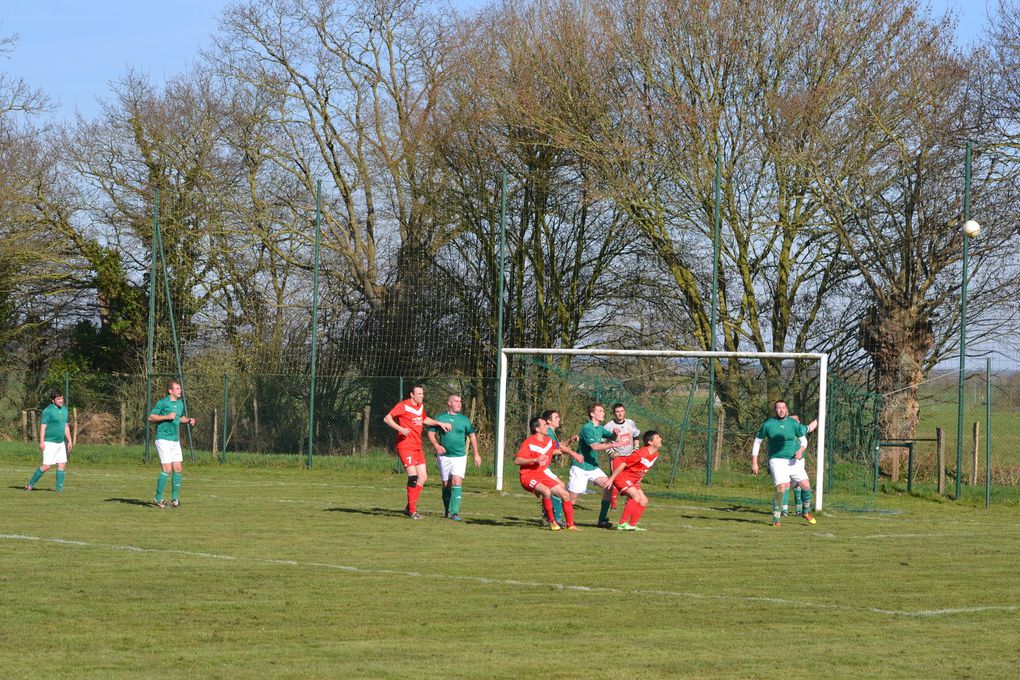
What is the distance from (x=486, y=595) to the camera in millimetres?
10922

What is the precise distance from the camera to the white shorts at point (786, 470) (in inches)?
743

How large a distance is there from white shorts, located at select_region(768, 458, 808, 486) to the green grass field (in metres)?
0.73

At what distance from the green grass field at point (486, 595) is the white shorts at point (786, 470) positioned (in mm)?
730

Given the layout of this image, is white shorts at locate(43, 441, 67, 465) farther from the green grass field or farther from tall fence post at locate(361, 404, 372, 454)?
tall fence post at locate(361, 404, 372, 454)

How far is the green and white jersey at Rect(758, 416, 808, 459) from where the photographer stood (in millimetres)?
19031

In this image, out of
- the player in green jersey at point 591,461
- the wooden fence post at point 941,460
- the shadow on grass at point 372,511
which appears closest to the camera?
the player in green jersey at point 591,461

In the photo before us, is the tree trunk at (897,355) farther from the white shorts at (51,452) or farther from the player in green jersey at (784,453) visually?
the white shorts at (51,452)

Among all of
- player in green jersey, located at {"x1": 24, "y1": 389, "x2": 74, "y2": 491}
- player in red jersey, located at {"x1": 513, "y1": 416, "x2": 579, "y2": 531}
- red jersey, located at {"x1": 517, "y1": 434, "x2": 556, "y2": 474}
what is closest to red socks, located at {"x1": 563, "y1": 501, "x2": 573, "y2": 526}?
player in red jersey, located at {"x1": 513, "y1": 416, "x2": 579, "y2": 531}

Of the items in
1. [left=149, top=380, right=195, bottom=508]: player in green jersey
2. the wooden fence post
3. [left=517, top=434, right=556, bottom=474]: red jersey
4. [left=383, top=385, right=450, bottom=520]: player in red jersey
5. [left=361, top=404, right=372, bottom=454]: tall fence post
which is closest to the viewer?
[left=517, top=434, right=556, bottom=474]: red jersey

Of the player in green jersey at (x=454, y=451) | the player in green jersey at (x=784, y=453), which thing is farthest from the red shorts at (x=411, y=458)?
the player in green jersey at (x=784, y=453)

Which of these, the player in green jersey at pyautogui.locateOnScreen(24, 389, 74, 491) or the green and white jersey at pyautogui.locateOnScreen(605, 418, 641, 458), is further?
the player in green jersey at pyautogui.locateOnScreen(24, 389, 74, 491)

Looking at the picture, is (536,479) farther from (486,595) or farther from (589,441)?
(486,595)

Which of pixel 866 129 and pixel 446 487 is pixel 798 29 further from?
pixel 446 487

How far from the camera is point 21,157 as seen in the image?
133ft
